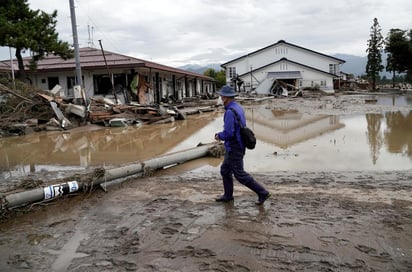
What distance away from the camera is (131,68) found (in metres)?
24.5

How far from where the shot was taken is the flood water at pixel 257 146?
27.0ft

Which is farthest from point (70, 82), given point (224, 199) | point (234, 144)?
point (234, 144)

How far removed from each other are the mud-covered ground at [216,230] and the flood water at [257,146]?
1.92 m

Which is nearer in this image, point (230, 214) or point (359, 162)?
point (230, 214)

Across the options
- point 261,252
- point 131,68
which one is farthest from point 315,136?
point 131,68

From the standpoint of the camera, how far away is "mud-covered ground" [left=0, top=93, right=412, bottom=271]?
11.6 ft

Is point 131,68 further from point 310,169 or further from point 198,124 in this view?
point 310,169

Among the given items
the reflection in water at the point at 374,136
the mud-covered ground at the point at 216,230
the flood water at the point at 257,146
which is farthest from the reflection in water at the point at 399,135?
the mud-covered ground at the point at 216,230

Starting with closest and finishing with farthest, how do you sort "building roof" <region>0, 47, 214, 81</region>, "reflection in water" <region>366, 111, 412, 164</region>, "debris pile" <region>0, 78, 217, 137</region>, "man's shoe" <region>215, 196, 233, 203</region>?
"man's shoe" <region>215, 196, 233, 203</region>
"reflection in water" <region>366, 111, 412, 164</region>
"debris pile" <region>0, 78, 217, 137</region>
"building roof" <region>0, 47, 214, 81</region>

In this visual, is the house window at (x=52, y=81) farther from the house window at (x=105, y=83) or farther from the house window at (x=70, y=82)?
Result: the house window at (x=105, y=83)

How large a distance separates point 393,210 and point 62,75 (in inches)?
1015

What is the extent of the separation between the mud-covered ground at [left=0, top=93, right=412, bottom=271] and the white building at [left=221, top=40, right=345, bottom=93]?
Answer: 1851 inches

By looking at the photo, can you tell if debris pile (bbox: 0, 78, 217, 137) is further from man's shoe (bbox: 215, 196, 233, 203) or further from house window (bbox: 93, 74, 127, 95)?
man's shoe (bbox: 215, 196, 233, 203)

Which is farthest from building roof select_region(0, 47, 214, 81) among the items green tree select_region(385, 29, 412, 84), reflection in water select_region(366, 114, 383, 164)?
green tree select_region(385, 29, 412, 84)
